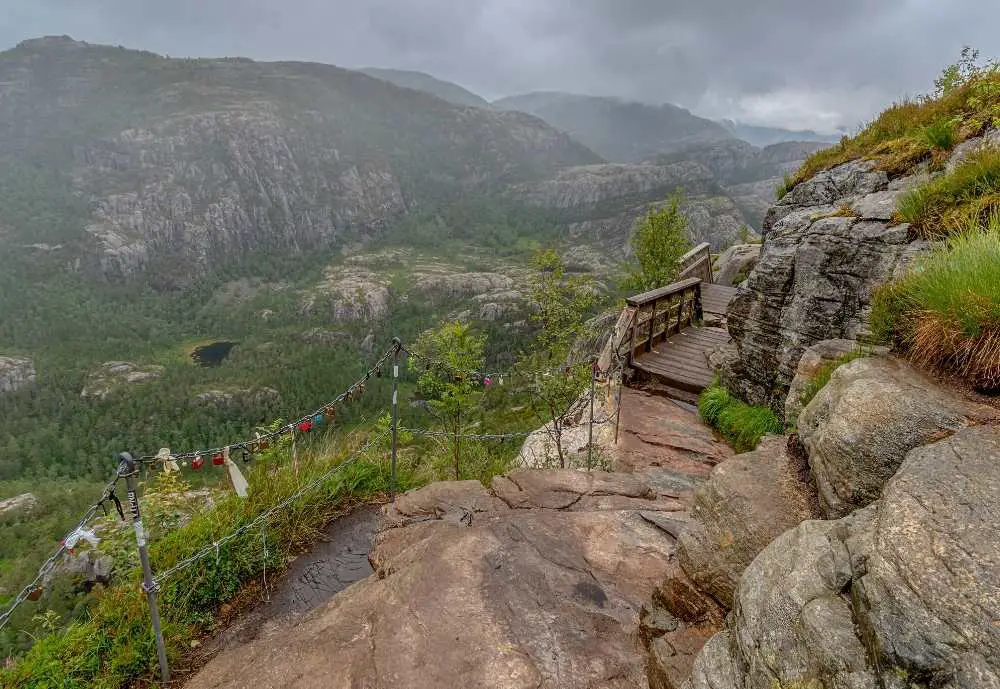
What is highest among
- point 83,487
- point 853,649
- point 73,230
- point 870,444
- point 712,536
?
point 870,444

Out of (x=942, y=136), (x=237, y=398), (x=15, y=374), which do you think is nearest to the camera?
(x=942, y=136)

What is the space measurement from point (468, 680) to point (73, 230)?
811 feet

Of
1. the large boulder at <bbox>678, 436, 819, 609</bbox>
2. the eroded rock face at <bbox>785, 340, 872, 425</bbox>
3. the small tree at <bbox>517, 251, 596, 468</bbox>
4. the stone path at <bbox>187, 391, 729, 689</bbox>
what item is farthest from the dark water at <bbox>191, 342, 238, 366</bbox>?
the large boulder at <bbox>678, 436, 819, 609</bbox>

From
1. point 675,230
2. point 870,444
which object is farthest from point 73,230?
point 870,444

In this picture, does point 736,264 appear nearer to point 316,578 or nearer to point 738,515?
point 738,515

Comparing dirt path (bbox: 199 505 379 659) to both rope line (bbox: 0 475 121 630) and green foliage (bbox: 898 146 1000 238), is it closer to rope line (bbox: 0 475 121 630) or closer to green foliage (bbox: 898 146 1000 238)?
rope line (bbox: 0 475 121 630)

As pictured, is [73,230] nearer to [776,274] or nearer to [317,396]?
[317,396]

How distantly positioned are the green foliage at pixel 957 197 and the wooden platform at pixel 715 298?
9.35 metres

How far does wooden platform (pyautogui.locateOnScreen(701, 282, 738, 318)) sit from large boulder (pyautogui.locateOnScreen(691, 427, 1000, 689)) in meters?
13.7

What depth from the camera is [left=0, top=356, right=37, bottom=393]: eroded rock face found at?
369 ft

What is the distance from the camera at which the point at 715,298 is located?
16344mm

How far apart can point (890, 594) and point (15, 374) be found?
16261cm

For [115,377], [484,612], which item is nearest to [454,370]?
[484,612]

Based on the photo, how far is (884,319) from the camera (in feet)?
13.0
